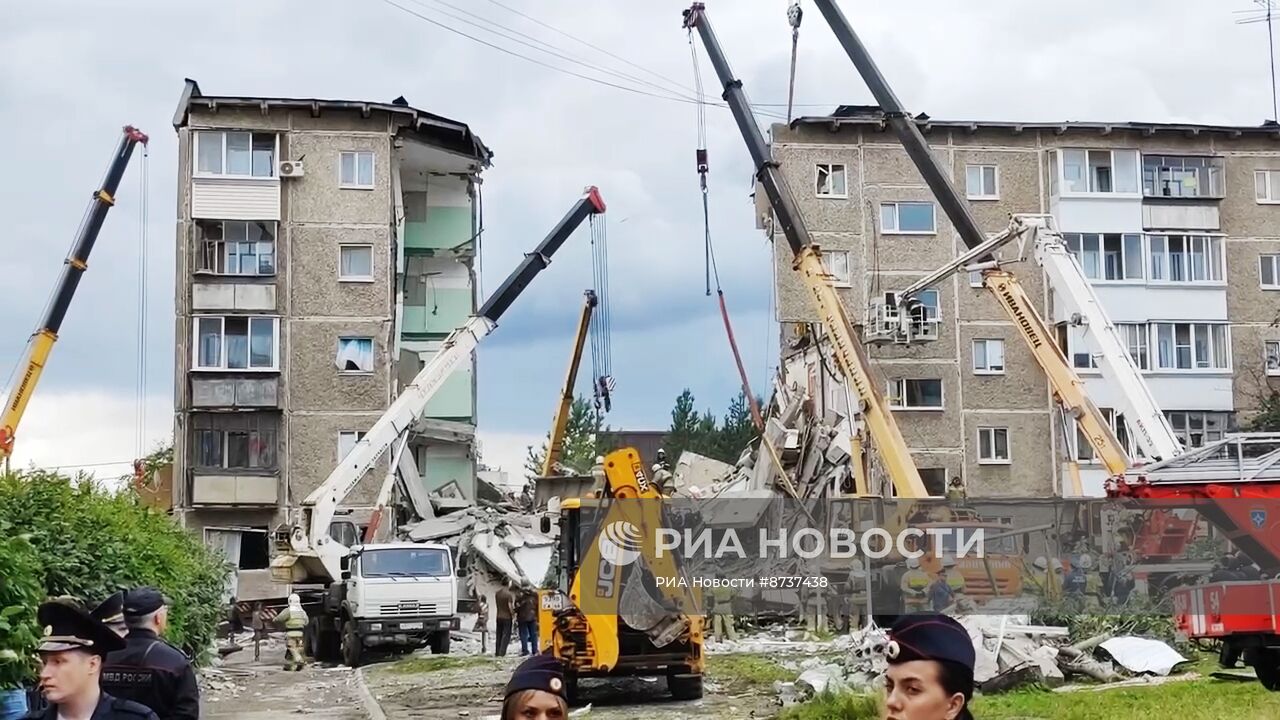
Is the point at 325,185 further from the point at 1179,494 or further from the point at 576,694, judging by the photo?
the point at 1179,494

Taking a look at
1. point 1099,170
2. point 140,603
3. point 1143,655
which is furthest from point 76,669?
point 1099,170

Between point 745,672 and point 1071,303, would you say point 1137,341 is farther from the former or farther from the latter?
point 745,672

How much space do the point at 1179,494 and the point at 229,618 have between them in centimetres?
2394

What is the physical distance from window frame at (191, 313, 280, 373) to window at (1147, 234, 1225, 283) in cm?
2659

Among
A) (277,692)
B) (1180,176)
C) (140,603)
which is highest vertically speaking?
(1180,176)

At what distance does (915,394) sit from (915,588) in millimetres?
22566

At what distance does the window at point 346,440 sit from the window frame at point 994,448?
727 inches

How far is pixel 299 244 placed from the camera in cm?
→ 4694

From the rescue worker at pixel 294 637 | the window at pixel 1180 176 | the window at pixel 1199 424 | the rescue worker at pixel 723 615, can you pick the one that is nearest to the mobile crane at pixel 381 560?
the rescue worker at pixel 294 637

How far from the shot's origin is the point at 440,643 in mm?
30422

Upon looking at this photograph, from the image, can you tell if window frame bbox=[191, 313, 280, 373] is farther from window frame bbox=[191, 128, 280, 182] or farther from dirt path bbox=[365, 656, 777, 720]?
dirt path bbox=[365, 656, 777, 720]

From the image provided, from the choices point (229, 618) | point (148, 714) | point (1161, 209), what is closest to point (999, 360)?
point (1161, 209)

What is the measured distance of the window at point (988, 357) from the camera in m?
46.8

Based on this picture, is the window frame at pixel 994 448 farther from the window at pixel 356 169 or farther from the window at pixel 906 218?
the window at pixel 356 169
